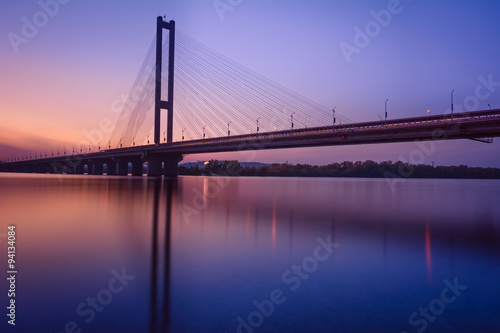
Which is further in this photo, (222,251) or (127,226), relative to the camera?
(127,226)

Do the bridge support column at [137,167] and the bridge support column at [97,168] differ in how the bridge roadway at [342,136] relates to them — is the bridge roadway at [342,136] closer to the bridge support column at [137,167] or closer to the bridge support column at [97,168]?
the bridge support column at [137,167]

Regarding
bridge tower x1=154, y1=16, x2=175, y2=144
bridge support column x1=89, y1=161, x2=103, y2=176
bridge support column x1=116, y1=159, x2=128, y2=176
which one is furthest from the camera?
bridge support column x1=89, y1=161, x2=103, y2=176

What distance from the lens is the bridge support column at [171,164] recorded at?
7214 centimetres

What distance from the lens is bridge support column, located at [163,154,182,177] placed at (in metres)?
72.1

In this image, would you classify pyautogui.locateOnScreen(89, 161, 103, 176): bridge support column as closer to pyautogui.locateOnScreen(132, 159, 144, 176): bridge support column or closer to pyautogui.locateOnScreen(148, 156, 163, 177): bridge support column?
pyautogui.locateOnScreen(132, 159, 144, 176): bridge support column

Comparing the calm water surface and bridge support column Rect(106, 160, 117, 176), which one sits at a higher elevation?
bridge support column Rect(106, 160, 117, 176)

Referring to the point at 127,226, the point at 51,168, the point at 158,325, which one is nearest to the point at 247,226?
the point at 127,226

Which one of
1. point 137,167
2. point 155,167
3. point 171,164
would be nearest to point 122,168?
point 137,167

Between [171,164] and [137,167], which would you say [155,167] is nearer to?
[171,164]

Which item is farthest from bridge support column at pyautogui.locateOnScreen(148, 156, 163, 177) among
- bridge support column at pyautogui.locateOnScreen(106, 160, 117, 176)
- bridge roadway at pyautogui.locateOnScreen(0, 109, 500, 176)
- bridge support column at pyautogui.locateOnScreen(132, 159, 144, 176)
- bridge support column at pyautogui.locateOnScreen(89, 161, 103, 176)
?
bridge support column at pyautogui.locateOnScreen(89, 161, 103, 176)

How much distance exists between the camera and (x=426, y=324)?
11.9ft

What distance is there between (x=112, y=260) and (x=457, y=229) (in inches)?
428

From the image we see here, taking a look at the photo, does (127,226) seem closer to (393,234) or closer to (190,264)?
(190,264)

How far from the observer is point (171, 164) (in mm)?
72812
